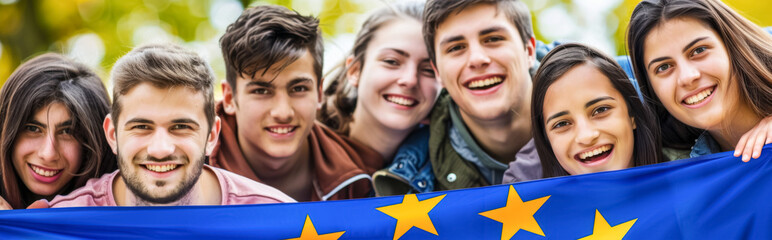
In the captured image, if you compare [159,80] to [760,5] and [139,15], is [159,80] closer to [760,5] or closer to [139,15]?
[760,5]

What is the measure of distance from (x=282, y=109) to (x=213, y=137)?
46 centimetres

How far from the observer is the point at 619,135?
372 cm

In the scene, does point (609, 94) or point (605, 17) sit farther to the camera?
point (605, 17)

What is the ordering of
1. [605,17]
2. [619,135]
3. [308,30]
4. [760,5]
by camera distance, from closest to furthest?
[619,135] < [308,30] < [760,5] < [605,17]

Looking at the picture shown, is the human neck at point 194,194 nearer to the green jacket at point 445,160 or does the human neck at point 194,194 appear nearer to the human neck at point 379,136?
the human neck at point 379,136

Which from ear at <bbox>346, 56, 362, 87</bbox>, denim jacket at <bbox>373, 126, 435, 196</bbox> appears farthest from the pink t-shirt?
ear at <bbox>346, 56, 362, 87</bbox>

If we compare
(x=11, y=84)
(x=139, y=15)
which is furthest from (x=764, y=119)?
(x=139, y=15)

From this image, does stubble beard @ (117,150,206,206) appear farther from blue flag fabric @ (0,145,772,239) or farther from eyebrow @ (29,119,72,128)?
eyebrow @ (29,119,72,128)

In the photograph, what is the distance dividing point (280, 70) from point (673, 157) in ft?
7.23

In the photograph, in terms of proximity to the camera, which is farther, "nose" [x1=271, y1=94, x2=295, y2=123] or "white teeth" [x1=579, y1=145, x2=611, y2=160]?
"nose" [x1=271, y1=94, x2=295, y2=123]

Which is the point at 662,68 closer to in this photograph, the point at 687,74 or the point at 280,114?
the point at 687,74

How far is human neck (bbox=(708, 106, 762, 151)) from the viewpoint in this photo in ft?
11.5

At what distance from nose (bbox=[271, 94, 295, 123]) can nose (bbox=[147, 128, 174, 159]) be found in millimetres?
723

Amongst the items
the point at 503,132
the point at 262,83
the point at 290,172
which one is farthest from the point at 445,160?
the point at 262,83
